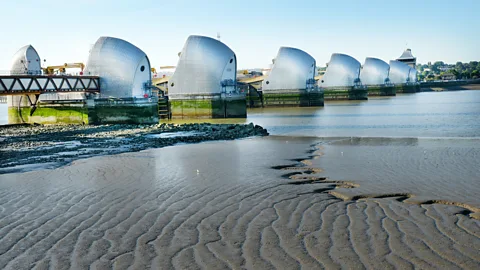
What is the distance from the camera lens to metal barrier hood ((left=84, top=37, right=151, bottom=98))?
131ft

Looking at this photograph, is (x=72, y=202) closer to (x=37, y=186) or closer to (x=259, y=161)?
(x=37, y=186)

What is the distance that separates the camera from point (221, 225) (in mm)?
5668

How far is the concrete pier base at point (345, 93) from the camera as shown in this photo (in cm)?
8400

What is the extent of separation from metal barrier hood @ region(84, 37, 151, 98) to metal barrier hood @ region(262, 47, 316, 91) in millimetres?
29062

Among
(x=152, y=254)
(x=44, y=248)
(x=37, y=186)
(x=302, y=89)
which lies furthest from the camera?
(x=302, y=89)

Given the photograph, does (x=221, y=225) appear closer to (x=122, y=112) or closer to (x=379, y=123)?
(x=379, y=123)

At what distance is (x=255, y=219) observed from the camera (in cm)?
Answer: 592

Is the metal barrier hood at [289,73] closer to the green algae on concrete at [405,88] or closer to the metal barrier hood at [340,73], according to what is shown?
the metal barrier hood at [340,73]

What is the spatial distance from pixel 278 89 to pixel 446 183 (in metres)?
59.1

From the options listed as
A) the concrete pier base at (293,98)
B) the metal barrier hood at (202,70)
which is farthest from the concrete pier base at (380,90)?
the metal barrier hood at (202,70)

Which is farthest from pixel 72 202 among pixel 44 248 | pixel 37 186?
pixel 44 248

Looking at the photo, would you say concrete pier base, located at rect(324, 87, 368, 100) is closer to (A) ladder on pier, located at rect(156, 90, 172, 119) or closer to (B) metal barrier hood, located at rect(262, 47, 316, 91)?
(B) metal barrier hood, located at rect(262, 47, 316, 91)

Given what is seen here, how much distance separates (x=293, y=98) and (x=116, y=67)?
30611mm

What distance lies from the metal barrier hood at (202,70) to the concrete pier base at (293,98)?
18136 mm
